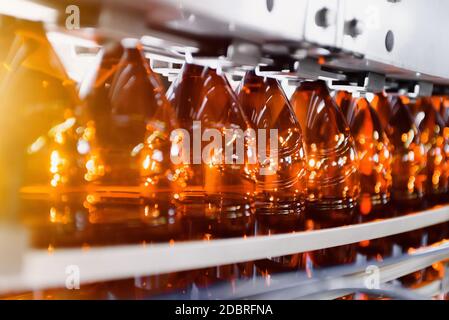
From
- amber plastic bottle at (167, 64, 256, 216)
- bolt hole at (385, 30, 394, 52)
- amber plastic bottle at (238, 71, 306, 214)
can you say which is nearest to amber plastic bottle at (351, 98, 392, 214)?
bolt hole at (385, 30, 394, 52)

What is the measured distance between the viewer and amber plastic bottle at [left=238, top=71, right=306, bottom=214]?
0.90 m

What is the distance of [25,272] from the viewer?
1.75ft

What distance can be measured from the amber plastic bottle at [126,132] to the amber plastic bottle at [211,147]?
0.16ft

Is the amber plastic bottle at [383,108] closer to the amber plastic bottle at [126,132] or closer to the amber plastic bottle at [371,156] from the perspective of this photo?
the amber plastic bottle at [371,156]

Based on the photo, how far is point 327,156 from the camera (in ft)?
3.34

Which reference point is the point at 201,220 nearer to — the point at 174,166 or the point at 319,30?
the point at 174,166

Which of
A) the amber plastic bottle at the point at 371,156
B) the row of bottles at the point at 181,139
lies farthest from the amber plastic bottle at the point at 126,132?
the amber plastic bottle at the point at 371,156

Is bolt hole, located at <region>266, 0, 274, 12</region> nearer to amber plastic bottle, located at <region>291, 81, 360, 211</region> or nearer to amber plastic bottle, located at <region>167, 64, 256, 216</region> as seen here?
amber plastic bottle, located at <region>167, 64, 256, 216</region>

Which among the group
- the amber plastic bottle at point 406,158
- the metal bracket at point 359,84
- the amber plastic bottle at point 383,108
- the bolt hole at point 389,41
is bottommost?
the amber plastic bottle at point 406,158

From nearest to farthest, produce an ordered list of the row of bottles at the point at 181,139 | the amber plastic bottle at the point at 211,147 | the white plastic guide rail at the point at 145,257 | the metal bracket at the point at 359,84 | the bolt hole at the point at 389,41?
the white plastic guide rail at the point at 145,257
the row of bottles at the point at 181,139
the amber plastic bottle at the point at 211,147
the bolt hole at the point at 389,41
the metal bracket at the point at 359,84

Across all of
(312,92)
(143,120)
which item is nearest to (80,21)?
(143,120)

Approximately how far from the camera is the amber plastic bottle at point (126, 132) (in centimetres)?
68

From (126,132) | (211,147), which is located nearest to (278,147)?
(211,147)

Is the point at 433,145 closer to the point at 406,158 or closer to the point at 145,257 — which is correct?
the point at 406,158
